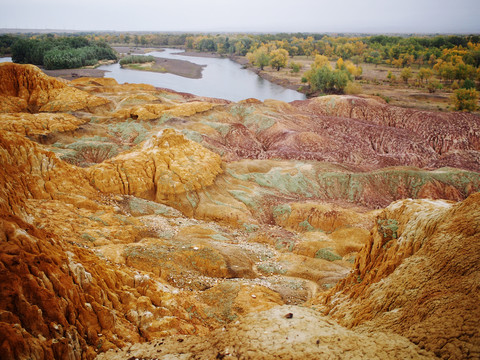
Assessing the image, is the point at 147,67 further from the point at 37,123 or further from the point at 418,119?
the point at 418,119

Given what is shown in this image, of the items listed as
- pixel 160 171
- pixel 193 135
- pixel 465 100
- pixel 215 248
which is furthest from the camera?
pixel 465 100

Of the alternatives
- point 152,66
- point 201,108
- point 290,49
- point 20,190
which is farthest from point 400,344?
point 290,49

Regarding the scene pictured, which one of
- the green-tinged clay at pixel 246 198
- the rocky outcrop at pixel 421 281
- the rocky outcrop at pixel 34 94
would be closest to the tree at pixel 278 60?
the rocky outcrop at pixel 34 94

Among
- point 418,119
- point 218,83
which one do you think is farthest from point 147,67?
point 418,119

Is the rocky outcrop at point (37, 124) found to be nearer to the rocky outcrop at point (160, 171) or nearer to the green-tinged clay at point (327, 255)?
the rocky outcrop at point (160, 171)

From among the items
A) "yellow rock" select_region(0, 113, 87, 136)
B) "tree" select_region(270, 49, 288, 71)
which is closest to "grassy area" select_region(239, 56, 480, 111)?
"tree" select_region(270, 49, 288, 71)

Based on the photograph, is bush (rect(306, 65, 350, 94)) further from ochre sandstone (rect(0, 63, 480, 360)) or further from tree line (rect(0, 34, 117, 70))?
tree line (rect(0, 34, 117, 70))

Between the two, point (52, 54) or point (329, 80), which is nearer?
point (329, 80)
